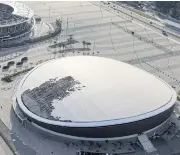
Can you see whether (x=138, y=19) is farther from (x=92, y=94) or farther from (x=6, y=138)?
(x=6, y=138)

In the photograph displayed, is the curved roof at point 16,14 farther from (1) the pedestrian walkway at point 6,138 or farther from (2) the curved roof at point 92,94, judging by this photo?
(1) the pedestrian walkway at point 6,138

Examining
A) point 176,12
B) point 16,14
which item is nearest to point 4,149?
point 16,14

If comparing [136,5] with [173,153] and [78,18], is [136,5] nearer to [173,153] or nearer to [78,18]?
[78,18]

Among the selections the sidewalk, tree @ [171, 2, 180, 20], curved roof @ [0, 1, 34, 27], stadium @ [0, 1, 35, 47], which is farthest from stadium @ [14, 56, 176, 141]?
tree @ [171, 2, 180, 20]

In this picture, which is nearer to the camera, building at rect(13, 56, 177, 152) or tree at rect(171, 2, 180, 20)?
building at rect(13, 56, 177, 152)

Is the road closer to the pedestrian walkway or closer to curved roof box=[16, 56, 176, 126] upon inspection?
curved roof box=[16, 56, 176, 126]

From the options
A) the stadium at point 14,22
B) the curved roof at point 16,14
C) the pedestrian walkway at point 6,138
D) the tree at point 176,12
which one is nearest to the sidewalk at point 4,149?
the pedestrian walkway at point 6,138
